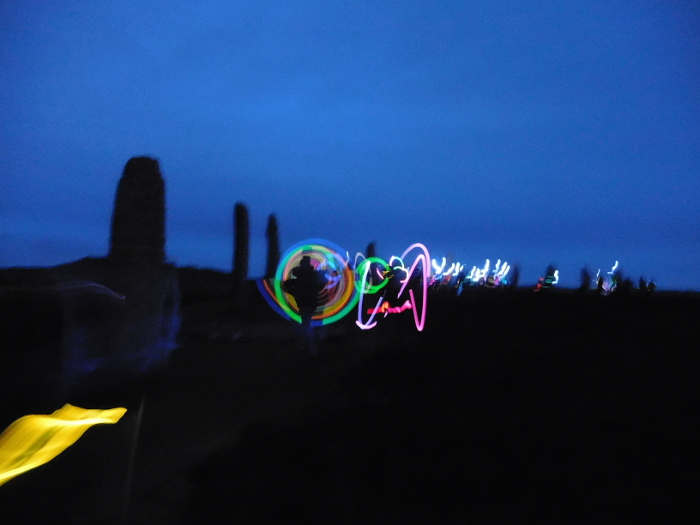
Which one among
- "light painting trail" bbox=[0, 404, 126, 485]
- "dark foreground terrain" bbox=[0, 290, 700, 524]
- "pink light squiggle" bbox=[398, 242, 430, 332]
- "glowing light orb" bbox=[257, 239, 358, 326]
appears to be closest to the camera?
"dark foreground terrain" bbox=[0, 290, 700, 524]

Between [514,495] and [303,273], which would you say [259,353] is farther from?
[514,495]

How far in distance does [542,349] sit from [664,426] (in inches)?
147

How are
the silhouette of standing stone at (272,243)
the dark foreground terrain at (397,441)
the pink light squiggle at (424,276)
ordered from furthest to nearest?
1. the silhouette of standing stone at (272,243)
2. the pink light squiggle at (424,276)
3. the dark foreground terrain at (397,441)

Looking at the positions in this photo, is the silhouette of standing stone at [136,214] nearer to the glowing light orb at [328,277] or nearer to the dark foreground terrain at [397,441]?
the dark foreground terrain at [397,441]

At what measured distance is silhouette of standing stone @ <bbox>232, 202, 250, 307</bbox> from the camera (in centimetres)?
2142

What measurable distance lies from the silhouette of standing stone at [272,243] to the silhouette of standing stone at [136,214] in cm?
1618

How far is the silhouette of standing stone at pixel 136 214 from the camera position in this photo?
9609 millimetres

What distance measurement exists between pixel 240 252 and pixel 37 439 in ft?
55.2

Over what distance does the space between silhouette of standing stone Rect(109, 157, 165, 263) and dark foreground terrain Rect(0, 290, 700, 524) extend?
2.19 m

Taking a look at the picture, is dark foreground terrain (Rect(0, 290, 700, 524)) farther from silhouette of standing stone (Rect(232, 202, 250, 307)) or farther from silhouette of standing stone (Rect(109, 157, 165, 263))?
silhouette of standing stone (Rect(232, 202, 250, 307))

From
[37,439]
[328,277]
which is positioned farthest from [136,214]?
[328,277]

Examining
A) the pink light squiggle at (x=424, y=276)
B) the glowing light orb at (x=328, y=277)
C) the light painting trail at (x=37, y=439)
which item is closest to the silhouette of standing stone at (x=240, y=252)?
the glowing light orb at (x=328, y=277)

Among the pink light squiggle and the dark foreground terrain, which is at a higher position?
the pink light squiggle

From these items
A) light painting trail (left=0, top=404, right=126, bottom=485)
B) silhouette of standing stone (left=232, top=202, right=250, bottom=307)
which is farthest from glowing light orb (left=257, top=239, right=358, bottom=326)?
light painting trail (left=0, top=404, right=126, bottom=485)
